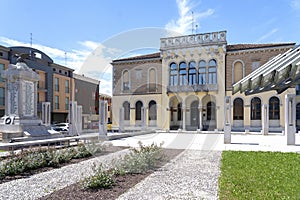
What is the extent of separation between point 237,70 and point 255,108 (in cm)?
475

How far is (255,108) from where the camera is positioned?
26484mm

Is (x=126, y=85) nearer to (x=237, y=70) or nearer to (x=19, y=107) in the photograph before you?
(x=237, y=70)

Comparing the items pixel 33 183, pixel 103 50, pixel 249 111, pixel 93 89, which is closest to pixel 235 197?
pixel 33 183

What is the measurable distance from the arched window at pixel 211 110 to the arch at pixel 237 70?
3.88 metres

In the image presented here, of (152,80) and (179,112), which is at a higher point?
(152,80)

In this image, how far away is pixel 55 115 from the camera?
126ft

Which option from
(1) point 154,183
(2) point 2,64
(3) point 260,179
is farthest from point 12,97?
(2) point 2,64

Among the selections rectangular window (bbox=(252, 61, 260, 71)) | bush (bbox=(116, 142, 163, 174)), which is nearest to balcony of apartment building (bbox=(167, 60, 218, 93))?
rectangular window (bbox=(252, 61, 260, 71))

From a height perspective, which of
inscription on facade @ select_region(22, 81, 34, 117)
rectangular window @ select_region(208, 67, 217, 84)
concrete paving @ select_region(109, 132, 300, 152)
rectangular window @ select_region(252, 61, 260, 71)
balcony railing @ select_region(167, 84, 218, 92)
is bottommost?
concrete paving @ select_region(109, 132, 300, 152)

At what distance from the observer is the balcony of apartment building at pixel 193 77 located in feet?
92.1

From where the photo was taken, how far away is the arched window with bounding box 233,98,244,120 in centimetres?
2695

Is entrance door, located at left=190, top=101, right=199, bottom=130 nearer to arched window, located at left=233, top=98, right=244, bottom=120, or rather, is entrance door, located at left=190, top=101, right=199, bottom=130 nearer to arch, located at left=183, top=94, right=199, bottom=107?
arch, located at left=183, top=94, right=199, bottom=107

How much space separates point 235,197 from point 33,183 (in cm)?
469

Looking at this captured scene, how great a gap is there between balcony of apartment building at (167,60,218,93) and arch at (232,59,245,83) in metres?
2.08
